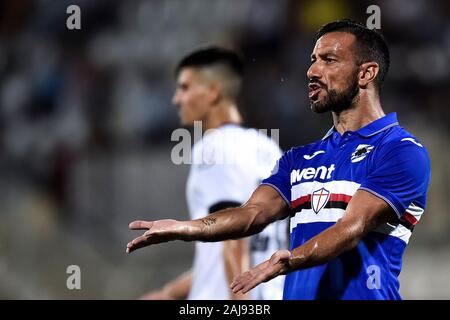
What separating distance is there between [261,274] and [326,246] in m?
0.26

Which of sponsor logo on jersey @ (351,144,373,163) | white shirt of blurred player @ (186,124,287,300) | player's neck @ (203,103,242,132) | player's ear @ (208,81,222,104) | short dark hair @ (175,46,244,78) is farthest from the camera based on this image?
short dark hair @ (175,46,244,78)

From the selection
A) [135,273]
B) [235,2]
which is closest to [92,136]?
[135,273]

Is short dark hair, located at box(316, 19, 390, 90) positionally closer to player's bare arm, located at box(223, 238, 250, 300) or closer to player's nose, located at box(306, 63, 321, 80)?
player's nose, located at box(306, 63, 321, 80)

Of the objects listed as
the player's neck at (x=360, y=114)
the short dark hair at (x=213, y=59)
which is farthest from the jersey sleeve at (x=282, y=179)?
the short dark hair at (x=213, y=59)

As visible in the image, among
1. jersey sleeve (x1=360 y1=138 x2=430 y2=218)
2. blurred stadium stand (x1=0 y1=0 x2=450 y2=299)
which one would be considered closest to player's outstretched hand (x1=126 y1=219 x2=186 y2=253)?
jersey sleeve (x1=360 y1=138 x2=430 y2=218)

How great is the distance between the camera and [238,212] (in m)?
3.21

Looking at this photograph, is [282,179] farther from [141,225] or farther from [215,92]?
[215,92]

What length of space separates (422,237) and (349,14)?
2666 mm

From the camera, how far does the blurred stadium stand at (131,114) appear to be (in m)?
7.73

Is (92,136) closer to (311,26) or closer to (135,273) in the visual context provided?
(135,273)

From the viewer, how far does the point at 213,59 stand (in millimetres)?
5926

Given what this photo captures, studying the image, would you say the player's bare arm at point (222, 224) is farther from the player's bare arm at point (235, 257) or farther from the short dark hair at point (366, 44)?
the player's bare arm at point (235, 257)

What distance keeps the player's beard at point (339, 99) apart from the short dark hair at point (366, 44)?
0.32ft

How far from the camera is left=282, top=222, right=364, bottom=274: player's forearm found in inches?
107
